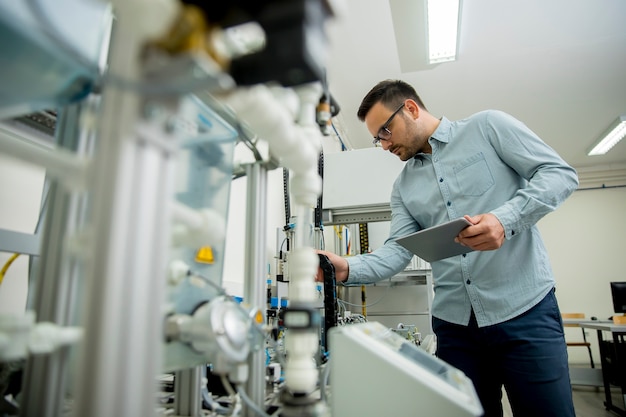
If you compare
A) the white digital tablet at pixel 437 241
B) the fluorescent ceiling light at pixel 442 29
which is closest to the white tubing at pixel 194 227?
the white digital tablet at pixel 437 241

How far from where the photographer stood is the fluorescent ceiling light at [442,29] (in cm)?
218

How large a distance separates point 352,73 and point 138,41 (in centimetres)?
307

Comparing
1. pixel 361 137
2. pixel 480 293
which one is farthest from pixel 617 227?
pixel 480 293

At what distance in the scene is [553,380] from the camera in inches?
41.5

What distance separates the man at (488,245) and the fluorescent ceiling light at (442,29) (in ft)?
3.10

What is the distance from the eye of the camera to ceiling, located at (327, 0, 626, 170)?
8.30 ft

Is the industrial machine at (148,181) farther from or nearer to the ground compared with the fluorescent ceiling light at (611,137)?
nearer to the ground

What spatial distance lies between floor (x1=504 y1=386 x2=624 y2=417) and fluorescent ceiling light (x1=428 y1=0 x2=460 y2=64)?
110 inches

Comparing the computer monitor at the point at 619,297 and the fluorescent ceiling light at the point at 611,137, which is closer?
the computer monitor at the point at 619,297

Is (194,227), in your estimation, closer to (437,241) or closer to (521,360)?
(437,241)

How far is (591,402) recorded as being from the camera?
11.6 ft

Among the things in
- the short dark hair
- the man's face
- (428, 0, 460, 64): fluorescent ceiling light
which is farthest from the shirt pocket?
(428, 0, 460, 64): fluorescent ceiling light

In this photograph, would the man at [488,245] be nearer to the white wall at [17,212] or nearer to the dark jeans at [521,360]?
the dark jeans at [521,360]

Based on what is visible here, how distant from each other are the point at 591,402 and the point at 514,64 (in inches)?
125
